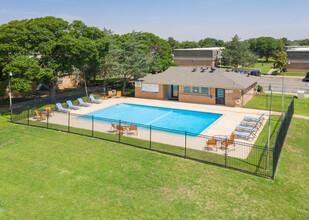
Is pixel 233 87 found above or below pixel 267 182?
above

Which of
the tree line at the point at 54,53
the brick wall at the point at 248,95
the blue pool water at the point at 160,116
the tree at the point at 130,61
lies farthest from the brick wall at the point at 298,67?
the blue pool water at the point at 160,116

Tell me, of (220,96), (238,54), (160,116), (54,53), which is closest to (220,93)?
(220,96)

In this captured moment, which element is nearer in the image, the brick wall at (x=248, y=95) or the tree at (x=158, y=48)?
the brick wall at (x=248, y=95)

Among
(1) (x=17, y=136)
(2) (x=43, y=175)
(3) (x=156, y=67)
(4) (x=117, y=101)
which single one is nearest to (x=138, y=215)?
(2) (x=43, y=175)

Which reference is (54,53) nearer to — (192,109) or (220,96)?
(192,109)

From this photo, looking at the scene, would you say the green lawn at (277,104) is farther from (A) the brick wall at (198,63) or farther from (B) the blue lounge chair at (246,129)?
(A) the brick wall at (198,63)

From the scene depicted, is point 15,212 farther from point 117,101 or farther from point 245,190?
point 117,101

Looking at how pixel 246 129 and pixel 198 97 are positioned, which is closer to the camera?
pixel 246 129
